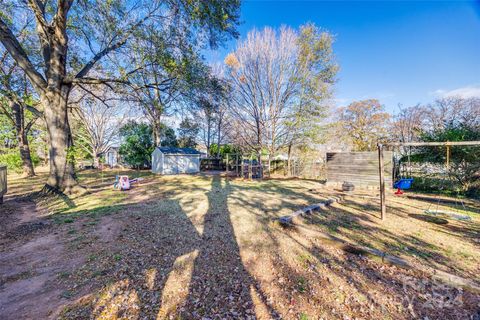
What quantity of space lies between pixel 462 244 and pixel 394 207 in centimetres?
266

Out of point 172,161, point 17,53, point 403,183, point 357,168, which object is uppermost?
point 17,53

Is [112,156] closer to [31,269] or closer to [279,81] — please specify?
[279,81]

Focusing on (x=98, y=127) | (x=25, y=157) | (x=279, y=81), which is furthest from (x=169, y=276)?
(x=98, y=127)

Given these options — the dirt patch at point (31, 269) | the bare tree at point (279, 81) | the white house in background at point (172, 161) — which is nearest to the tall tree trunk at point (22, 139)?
the white house in background at point (172, 161)

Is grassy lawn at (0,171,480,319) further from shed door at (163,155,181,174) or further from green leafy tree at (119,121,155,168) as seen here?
green leafy tree at (119,121,155,168)

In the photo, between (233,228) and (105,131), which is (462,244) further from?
(105,131)

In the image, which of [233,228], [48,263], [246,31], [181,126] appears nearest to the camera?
[48,263]

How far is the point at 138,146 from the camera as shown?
19672mm

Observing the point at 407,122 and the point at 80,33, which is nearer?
the point at 80,33

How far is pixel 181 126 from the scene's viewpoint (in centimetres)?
2547

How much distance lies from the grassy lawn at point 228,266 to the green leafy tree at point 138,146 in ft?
51.7

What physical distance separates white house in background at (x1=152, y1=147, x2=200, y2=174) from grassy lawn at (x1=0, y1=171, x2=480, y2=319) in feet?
39.7

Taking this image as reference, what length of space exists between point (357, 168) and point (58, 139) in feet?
44.8

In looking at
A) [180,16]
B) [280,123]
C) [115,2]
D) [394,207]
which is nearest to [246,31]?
[280,123]
